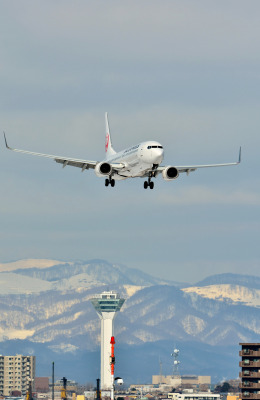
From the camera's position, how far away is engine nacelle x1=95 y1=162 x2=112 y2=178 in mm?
157625

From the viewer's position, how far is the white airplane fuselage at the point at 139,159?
492ft

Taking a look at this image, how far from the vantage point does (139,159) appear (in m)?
153

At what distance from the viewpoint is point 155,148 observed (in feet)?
494

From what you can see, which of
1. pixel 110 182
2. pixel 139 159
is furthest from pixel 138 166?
pixel 110 182

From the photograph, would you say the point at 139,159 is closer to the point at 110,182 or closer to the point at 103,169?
the point at 103,169

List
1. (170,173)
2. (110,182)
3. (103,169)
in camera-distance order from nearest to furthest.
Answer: (170,173)
(103,169)
(110,182)

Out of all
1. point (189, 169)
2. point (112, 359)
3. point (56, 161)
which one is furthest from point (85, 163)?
point (112, 359)

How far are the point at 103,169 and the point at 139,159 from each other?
7999 mm

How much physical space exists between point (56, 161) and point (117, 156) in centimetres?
1030

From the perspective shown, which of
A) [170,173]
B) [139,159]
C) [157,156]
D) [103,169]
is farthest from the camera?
[103,169]

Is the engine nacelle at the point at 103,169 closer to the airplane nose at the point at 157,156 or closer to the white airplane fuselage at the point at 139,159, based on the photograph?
the white airplane fuselage at the point at 139,159

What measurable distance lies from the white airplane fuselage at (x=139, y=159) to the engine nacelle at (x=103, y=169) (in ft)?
6.54

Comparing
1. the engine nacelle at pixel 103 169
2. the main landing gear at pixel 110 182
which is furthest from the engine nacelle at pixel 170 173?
the main landing gear at pixel 110 182

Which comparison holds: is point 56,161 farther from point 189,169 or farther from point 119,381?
point 119,381
